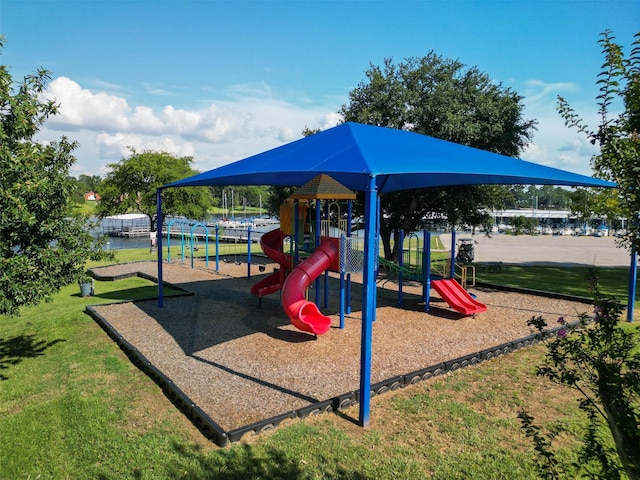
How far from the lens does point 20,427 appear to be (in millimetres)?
5086

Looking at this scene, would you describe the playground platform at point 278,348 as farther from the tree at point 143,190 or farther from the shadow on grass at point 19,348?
the tree at point 143,190

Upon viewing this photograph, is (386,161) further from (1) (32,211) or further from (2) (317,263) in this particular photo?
(1) (32,211)

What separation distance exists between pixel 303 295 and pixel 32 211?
4.91m

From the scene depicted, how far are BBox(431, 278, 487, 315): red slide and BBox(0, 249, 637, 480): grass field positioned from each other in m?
2.88

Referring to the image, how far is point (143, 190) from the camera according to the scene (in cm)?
3569

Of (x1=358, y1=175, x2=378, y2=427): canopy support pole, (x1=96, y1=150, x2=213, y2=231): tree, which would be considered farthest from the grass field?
(x1=96, y1=150, x2=213, y2=231): tree

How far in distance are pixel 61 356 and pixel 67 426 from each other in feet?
10.3

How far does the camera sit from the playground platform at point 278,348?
5.52 meters

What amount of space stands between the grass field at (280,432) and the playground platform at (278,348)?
0.25m

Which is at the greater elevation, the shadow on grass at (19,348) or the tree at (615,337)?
the tree at (615,337)

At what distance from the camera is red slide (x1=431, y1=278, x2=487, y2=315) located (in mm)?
10156

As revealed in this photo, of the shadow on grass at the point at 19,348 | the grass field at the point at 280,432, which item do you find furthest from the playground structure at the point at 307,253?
the shadow on grass at the point at 19,348

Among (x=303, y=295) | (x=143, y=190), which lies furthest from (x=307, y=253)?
(x=143, y=190)

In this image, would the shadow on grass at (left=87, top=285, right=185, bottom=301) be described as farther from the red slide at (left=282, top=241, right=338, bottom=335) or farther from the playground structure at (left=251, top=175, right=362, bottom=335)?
the red slide at (left=282, top=241, right=338, bottom=335)
